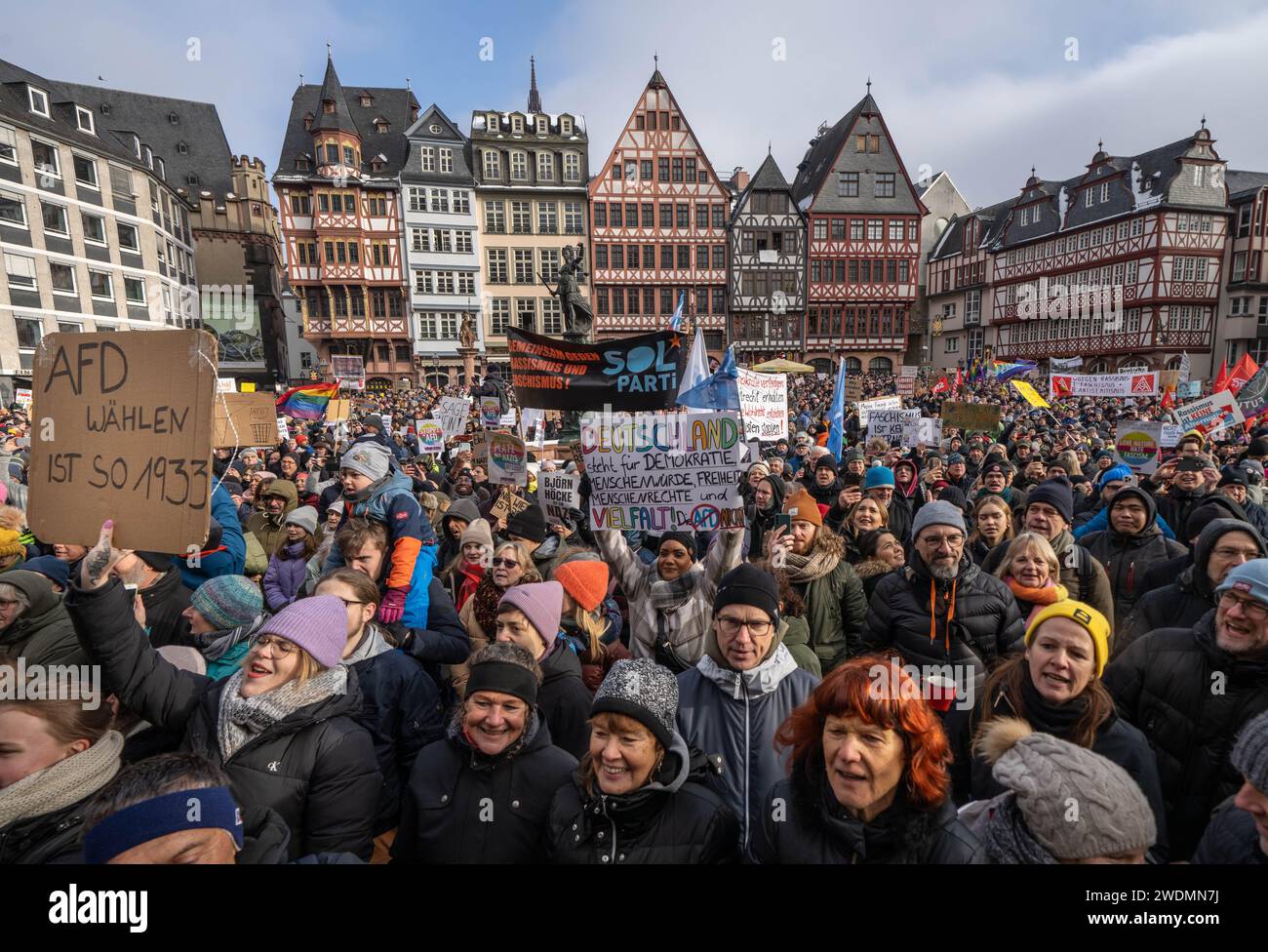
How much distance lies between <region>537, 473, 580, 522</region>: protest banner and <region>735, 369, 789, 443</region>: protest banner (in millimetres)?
Answer: 4086

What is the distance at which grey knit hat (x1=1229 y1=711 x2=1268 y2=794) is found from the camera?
1.41 metres

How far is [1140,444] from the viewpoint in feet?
28.8

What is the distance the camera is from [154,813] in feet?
4.71

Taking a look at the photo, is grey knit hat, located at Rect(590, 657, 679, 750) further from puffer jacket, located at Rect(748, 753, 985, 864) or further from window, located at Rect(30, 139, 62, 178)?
window, located at Rect(30, 139, 62, 178)

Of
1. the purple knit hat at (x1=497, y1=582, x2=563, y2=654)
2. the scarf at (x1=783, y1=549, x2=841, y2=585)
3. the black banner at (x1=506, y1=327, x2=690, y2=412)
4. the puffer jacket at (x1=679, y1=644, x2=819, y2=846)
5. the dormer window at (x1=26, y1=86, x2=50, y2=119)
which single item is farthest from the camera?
the dormer window at (x1=26, y1=86, x2=50, y2=119)

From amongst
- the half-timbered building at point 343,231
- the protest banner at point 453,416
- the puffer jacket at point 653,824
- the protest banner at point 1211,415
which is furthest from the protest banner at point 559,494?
the half-timbered building at point 343,231

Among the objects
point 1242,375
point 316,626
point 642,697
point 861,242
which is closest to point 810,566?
point 642,697

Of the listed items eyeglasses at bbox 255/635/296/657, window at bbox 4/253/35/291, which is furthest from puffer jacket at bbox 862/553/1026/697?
window at bbox 4/253/35/291

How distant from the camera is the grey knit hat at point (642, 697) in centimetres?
187

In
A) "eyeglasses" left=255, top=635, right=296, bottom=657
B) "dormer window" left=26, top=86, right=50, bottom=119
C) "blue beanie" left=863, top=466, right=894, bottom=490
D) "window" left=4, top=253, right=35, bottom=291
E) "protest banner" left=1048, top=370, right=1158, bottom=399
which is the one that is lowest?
"eyeglasses" left=255, top=635, right=296, bottom=657

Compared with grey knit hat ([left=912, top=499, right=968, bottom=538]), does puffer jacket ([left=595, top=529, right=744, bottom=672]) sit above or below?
below

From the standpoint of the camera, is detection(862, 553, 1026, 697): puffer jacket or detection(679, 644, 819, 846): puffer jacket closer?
detection(679, 644, 819, 846): puffer jacket

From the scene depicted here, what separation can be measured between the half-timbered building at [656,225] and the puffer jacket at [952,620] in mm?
33880
